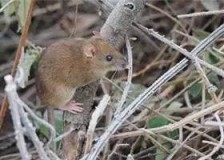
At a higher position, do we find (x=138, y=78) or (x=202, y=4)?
(x=202, y=4)

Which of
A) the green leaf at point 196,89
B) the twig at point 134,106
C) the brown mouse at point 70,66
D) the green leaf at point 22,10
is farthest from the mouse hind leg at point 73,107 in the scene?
the green leaf at point 196,89

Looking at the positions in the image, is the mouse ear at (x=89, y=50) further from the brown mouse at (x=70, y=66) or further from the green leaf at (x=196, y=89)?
the green leaf at (x=196, y=89)

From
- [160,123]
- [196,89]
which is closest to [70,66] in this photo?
[160,123]

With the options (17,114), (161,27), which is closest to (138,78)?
(161,27)

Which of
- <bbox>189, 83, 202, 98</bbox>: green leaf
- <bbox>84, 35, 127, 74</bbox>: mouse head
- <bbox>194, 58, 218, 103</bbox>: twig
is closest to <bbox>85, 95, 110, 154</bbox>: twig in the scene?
<bbox>194, 58, 218, 103</bbox>: twig

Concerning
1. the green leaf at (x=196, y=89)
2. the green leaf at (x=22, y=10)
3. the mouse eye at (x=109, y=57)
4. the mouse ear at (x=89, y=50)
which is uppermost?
the green leaf at (x=22, y=10)

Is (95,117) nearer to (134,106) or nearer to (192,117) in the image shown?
(134,106)

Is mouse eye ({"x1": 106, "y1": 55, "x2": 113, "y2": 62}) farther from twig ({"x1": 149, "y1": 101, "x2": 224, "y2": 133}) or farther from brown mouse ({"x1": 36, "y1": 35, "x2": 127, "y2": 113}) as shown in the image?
twig ({"x1": 149, "y1": 101, "x2": 224, "y2": 133})

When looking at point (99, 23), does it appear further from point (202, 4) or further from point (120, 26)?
point (120, 26)
